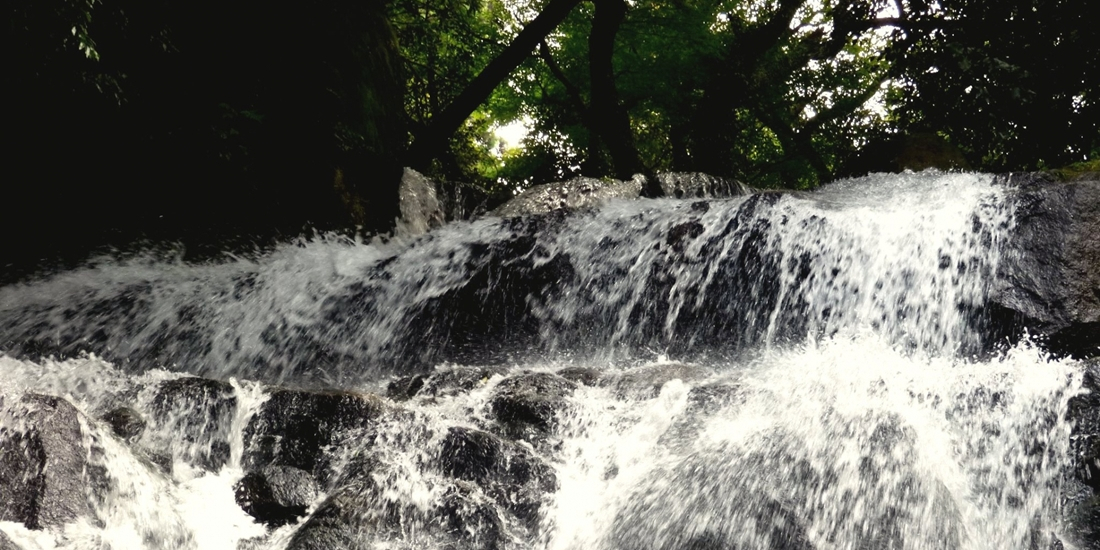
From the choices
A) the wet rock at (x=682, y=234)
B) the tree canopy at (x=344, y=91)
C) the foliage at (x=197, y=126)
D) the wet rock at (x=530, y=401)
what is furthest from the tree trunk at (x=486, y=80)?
the wet rock at (x=530, y=401)

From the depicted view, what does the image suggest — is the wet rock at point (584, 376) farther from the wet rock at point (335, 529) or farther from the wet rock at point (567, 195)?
the wet rock at point (567, 195)

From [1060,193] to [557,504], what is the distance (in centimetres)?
429

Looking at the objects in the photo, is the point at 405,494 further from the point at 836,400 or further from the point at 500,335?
the point at 500,335

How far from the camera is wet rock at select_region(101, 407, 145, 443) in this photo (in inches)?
167

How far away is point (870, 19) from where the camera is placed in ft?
35.6

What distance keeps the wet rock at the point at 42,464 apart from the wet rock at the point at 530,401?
6.35ft

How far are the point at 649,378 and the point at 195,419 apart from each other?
96.7 inches

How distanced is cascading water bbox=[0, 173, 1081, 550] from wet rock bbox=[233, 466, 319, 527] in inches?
2.1

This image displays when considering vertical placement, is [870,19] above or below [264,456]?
above

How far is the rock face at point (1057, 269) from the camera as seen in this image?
5218 mm

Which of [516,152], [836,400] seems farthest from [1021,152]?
[516,152]

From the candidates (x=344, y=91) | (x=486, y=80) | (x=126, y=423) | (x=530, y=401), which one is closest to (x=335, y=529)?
(x=530, y=401)

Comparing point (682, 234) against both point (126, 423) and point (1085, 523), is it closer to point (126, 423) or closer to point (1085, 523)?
point (1085, 523)

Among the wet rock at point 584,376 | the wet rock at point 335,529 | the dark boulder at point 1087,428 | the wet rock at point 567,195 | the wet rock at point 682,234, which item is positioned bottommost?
the wet rock at point 335,529
